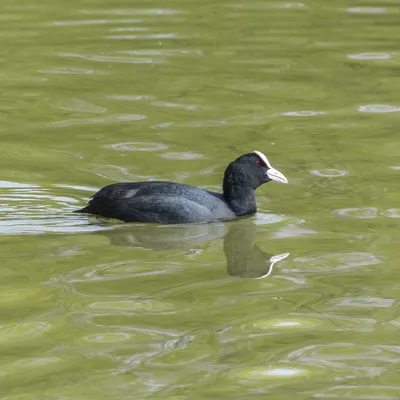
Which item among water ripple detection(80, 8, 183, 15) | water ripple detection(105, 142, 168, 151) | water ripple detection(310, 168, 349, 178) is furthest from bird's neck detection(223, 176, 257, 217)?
water ripple detection(80, 8, 183, 15)

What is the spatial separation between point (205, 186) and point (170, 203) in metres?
1.38

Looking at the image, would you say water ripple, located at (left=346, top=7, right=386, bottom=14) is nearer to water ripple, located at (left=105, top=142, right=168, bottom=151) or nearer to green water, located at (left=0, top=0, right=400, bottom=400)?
green water, located at (left=0, top=0, right=400, bottom=400)

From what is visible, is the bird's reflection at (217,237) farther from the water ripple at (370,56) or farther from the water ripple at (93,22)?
the water ripple at (93,22)

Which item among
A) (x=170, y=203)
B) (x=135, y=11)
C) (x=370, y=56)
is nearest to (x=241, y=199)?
(x=170, y=203)

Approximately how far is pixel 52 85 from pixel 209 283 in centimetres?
663

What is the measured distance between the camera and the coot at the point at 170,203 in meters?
9.19

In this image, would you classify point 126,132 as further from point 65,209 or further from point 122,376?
point 122,376

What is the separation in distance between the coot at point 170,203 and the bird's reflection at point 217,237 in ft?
0.25

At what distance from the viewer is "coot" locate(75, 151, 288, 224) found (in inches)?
362

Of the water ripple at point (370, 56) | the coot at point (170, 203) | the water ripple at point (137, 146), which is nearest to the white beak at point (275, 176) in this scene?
the coot at point (170, 203)

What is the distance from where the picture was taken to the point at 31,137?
11.8 metres

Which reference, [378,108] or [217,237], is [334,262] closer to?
[217,237]

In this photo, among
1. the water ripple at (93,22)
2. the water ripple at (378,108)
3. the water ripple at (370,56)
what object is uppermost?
the water ripple at (93,22)

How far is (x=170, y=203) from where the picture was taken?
9.16 meters
